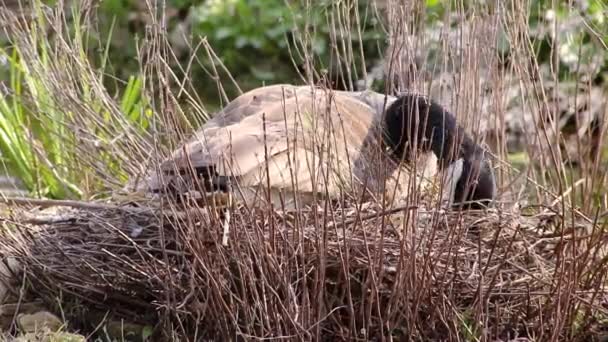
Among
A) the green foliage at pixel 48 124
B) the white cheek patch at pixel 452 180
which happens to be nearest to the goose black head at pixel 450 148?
the white cheek patch at pixel 452 180

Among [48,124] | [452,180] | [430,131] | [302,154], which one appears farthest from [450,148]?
[48,124]

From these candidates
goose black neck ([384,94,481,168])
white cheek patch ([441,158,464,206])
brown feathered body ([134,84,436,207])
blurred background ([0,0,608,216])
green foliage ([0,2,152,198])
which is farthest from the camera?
green foliage ([0,2,152,198])

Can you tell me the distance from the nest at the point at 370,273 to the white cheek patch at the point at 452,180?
0.11 meters

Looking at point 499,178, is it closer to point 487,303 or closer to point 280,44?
point 487,303

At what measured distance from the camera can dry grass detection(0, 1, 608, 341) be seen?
4027mm

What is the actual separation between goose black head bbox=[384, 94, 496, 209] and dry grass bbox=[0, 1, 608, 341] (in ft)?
0.30

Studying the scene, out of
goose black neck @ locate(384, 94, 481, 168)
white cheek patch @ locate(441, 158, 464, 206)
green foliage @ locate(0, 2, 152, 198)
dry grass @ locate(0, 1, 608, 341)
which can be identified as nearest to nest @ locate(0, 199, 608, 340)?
dry grass @ locate(0, 1, 608, 341)

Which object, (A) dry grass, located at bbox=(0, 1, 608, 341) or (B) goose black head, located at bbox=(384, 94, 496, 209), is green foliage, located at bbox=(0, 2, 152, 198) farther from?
(B) goose black head, located at bbox=(384, 94, 496, 209)

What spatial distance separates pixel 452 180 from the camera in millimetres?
4320

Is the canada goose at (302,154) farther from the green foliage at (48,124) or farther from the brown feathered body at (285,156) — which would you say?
the green foliage at (48,124)

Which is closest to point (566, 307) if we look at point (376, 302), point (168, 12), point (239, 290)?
point (376, 302)

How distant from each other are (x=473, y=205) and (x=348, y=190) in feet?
2.17

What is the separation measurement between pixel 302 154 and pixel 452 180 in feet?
2.28

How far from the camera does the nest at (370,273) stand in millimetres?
4020
